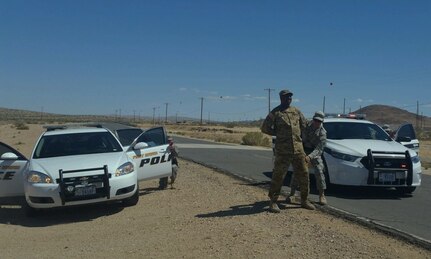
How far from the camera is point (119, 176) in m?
8.95

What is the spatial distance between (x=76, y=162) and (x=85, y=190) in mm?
638

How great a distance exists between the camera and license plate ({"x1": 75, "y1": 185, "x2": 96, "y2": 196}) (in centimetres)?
858

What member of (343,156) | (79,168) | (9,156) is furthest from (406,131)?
(9,156)

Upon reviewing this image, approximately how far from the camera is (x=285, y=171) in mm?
8148

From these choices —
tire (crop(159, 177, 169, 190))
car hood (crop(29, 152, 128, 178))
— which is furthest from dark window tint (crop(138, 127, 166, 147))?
car hood (crop(29, 152, 128, 178))

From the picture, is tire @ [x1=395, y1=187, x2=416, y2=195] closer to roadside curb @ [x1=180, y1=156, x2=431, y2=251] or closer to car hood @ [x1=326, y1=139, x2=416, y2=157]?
car hood @ [x1=326, y1=139, x2=416, y2=157]

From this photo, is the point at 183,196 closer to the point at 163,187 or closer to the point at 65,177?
the point at 163,187

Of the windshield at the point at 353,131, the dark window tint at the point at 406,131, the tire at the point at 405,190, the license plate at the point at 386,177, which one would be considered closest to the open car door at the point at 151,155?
the windshield at the point at 353,131

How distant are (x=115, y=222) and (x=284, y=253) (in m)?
3.52

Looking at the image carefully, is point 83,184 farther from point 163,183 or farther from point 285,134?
point 163,183

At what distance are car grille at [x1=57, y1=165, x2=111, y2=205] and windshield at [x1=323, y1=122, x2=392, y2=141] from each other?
5.43 m

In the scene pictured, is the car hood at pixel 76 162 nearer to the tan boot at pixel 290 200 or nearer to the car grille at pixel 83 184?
the car grille at pixel 83 184

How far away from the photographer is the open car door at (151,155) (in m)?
10.4

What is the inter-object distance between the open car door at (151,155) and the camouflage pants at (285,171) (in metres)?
3.13
